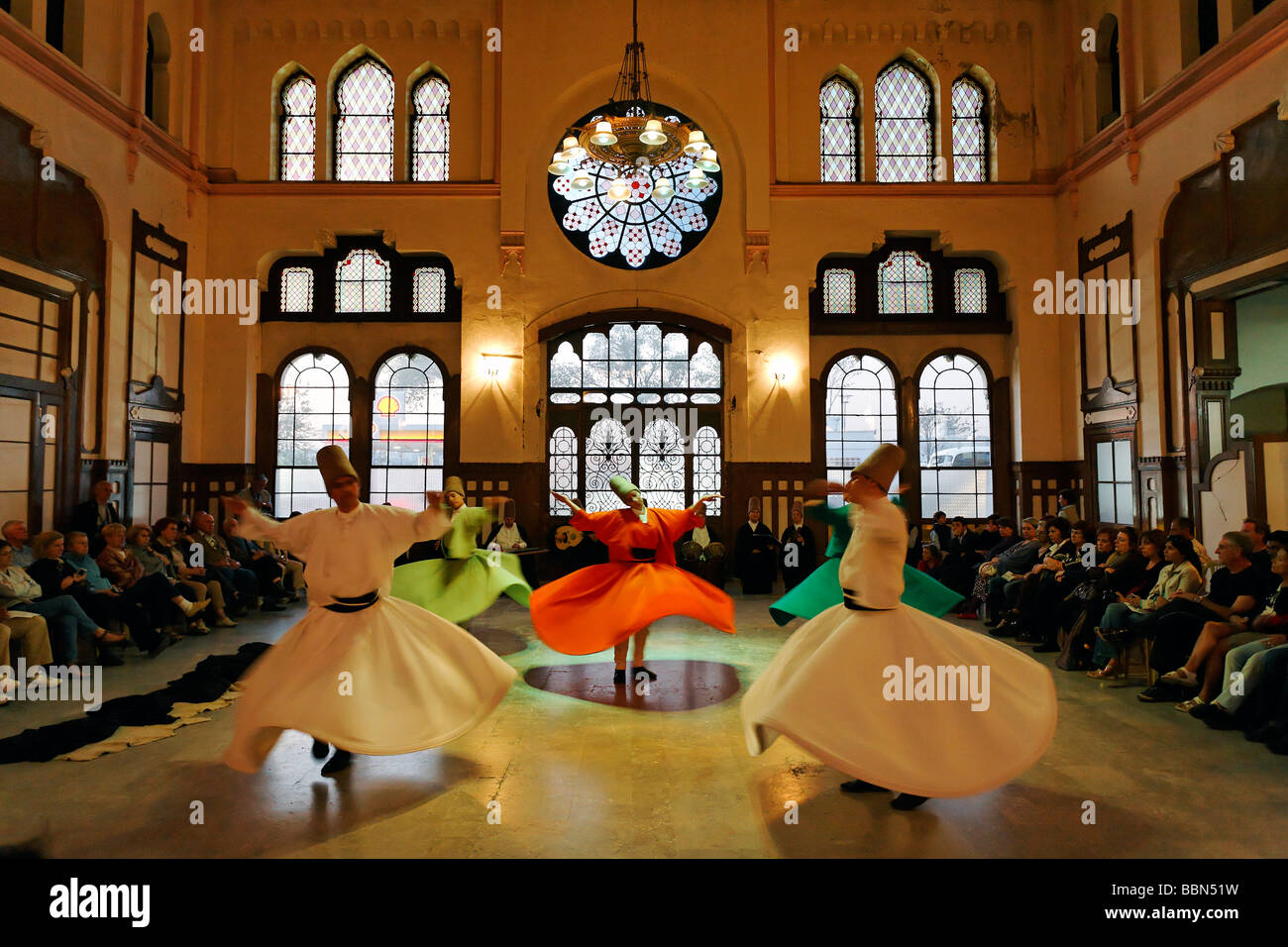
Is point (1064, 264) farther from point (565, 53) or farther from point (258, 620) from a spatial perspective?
point (258, 620)

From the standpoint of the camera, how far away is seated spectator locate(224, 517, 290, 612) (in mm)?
8812

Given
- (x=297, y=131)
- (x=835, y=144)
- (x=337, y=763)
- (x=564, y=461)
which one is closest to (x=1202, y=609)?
(x=337, y=763)

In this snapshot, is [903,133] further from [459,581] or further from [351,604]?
[351,604]

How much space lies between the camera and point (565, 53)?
11000mm

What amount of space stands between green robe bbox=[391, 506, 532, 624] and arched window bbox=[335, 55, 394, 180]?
283 inches

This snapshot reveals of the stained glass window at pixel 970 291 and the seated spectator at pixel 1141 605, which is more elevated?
the stained glass window at pixel 970 291

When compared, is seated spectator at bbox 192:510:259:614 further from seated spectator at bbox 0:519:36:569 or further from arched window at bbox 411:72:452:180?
arched window at bbox 411:72:452:180

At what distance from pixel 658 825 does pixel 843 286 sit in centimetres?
985

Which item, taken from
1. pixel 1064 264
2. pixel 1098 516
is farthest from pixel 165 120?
pixel 1098 516

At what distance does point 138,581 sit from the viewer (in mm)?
6562

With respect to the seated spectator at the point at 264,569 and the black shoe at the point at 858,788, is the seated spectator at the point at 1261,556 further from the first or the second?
the seated spectator at the point at 264,569

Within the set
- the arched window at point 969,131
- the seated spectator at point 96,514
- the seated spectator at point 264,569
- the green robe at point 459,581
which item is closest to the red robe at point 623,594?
the green robe at point 459,581

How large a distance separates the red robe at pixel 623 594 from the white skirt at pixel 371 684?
1.36m

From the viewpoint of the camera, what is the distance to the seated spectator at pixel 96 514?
786 centimetres
